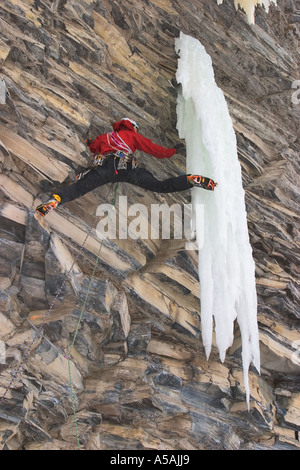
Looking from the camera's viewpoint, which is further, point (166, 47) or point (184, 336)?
point (166, 47)

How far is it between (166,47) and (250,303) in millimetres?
5782

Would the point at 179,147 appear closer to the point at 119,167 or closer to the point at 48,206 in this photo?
the point at 119,167

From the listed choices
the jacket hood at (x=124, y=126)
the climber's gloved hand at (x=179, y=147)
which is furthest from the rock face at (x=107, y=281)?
the jacket hood at (x=124, y=126)

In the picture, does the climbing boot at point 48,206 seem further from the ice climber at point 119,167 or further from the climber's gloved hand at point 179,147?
the climber's gloved hand at point 179,147

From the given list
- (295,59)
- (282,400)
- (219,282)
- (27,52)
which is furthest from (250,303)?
(295,59)

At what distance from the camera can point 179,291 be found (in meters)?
7.02

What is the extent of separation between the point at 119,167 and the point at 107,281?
1807 millimetres

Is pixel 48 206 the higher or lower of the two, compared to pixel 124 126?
lower

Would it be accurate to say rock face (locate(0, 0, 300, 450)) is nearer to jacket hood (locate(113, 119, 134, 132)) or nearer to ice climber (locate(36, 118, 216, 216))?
ice climber (locate(36, 118, 216, 216))

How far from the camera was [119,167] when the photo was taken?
6.68m

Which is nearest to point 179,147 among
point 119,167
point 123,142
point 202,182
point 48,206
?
point 123,142

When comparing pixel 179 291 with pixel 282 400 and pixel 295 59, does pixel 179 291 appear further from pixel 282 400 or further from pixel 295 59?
pixel 295 59

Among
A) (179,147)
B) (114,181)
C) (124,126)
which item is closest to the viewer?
(114,181)

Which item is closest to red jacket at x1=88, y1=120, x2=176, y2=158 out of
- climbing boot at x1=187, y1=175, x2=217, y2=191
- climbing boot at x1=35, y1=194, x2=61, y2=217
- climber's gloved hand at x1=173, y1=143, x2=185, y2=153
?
climber's gloved hand at x1=173, y1=143, x2=185, y2=153
